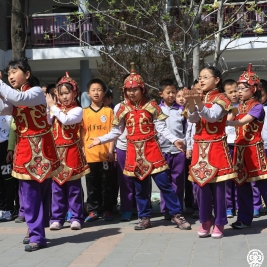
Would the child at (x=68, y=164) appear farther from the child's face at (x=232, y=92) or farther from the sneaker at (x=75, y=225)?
the child's face at (x=232, y=92)

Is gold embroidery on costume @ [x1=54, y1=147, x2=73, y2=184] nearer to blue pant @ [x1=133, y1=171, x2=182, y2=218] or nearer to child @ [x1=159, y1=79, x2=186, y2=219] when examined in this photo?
blue pant @ [x1=133, y1=171, x2=182, y2=218]

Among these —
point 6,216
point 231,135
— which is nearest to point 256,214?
point 231,135

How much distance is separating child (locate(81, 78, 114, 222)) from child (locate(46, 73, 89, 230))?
0.50 metres

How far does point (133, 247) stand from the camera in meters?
6.03

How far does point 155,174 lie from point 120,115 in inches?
32.0

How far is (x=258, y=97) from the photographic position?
270 inches

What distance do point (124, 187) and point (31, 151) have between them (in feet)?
6.31

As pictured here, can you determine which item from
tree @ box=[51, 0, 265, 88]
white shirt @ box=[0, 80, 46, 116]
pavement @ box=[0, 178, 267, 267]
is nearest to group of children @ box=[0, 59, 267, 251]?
white shirt @ box=[0, 80, 46, 116]

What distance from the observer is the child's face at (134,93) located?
→ 6980 millimetres

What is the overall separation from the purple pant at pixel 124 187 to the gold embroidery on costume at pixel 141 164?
79 centimetres

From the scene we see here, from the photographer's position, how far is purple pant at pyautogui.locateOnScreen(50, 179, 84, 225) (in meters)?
7.14

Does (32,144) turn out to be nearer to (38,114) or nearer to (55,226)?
(38,114)

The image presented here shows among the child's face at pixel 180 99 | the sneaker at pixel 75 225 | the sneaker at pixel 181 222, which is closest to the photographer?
the sneaker at pixel 181 222

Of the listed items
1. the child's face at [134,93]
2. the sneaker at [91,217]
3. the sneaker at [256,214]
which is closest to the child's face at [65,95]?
the child's face at [134,93]
